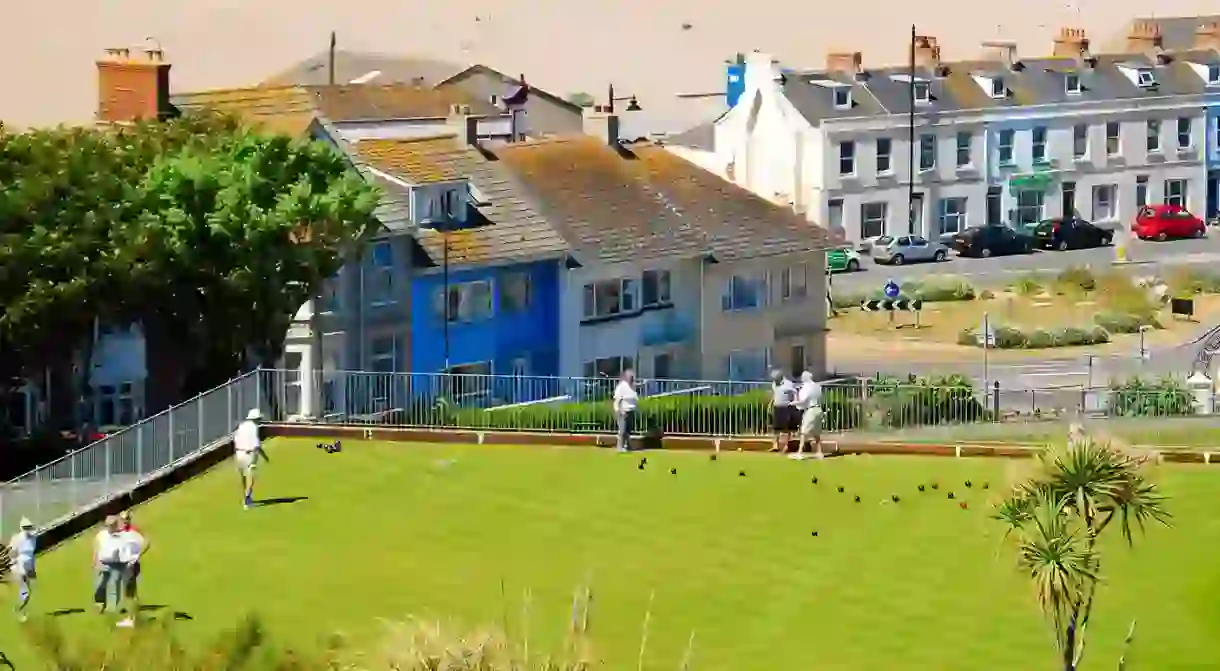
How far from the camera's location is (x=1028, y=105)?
302 ft

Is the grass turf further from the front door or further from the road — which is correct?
the front door

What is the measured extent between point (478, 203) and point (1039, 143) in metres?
35.3

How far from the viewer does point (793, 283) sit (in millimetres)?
69625

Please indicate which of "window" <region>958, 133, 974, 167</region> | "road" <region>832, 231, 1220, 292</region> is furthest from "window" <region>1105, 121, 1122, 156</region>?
"window" <region>958, 133, 974, 167</region>

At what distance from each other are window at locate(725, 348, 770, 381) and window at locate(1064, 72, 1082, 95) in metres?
28.3

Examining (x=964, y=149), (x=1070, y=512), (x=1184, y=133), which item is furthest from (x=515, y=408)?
(x=1184, y=133)

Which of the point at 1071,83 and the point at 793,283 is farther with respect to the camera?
the point at 1071,83

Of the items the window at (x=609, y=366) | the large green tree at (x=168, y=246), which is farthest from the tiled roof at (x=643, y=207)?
the large green tree at (x=168, y=246)

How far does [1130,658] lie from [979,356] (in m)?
44.2

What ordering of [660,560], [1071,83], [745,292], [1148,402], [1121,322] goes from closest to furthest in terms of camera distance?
[660,560], [1148,402], [745,292], [1121,322], [1071,83]

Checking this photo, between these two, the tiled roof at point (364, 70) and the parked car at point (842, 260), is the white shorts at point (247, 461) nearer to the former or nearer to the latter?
the parked car at point (842, 260)

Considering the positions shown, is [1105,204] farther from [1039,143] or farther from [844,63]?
[844,63]

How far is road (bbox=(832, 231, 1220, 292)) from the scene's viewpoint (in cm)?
8369

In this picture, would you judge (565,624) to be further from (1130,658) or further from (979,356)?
(979,356)
